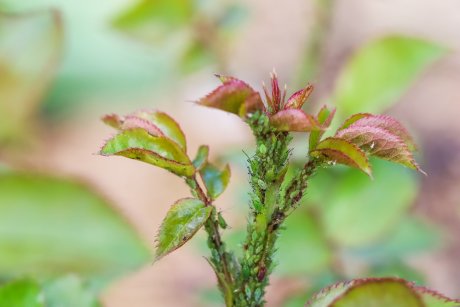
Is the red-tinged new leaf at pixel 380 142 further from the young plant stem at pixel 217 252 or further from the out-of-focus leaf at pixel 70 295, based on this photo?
the out-of-focus leaf at pixel 70 295

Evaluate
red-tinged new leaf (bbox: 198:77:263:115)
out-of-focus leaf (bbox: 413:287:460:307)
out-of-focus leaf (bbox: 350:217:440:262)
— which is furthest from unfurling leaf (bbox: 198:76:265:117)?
out-of-focus leaf (bbox: 350:217:440:262)

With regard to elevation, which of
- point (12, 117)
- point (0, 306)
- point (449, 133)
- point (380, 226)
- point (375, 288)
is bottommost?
point (375, 288)

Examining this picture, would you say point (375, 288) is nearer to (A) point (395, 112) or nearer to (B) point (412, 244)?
(B) point (412, 244)

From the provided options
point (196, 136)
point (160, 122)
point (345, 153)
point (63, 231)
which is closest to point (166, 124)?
point (160, 122)

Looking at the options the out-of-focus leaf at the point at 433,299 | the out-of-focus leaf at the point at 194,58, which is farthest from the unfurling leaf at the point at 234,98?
the out-of-focus leaf at the point at 194,58

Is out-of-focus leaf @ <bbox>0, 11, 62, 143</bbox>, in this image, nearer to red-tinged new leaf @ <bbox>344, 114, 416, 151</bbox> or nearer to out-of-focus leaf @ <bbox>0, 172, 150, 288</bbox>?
out-of-focus leaf @ <bbox>0, 172, 150, 288</bbox>

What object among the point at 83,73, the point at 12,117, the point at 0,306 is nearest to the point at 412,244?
the point at 12,117
